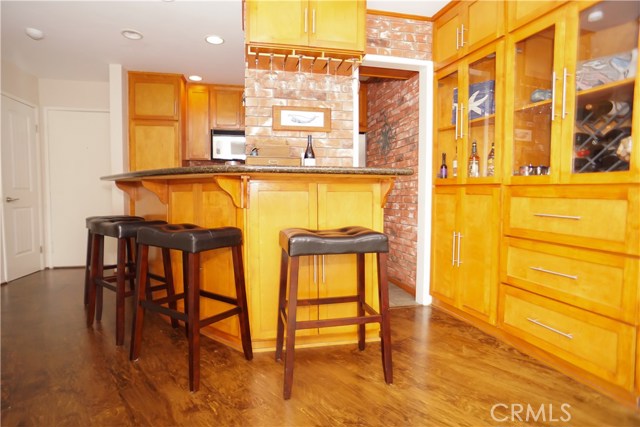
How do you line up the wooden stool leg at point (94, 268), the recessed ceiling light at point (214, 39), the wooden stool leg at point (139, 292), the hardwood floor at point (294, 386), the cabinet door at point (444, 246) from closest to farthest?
the hardwood floor at point (294, 386), the wooden stool leg at point (139, 292), the wooden stool leg at point (94, 268), the cabinet door at point (444, 246), the recessed ceiling light at point (214, 39)

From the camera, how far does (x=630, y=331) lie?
1.50 m

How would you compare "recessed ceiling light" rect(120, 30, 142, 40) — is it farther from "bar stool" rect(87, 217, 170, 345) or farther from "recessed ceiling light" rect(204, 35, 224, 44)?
"bar stool" rect(87, 217, 170, 345)

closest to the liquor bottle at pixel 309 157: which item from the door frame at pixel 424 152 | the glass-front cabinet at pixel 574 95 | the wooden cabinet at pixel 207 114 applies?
the door frame at pixel 424 152

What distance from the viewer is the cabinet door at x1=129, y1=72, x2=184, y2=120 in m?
4.23

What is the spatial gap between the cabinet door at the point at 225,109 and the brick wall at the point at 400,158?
199 centimetres

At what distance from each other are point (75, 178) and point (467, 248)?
4.75 m

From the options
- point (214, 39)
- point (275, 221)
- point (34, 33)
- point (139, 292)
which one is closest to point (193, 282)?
point (139, 292)

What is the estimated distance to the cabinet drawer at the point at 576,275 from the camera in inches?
60.1

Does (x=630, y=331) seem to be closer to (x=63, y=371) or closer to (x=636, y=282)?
(x=636, y=282)

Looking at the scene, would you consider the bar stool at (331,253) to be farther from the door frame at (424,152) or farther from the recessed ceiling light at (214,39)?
the recessed ceiling light at (214,39)

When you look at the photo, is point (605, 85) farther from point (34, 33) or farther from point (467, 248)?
point (34, 33)

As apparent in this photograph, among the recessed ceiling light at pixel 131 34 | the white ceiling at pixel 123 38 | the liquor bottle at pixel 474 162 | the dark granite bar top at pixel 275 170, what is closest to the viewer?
the dark granite bar top at pixel 275 170

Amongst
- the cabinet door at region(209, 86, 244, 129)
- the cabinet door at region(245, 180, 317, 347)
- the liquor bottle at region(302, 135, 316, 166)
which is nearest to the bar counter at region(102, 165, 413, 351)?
the cabinet door at region(245, 180, 317, 347)

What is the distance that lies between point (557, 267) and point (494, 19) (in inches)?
64.9
